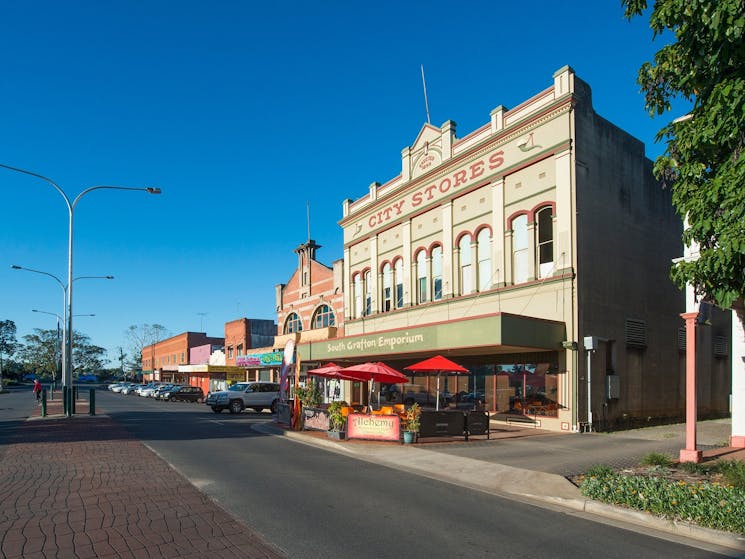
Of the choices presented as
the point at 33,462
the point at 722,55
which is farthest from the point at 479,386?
the point at 722,55

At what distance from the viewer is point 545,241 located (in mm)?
22156

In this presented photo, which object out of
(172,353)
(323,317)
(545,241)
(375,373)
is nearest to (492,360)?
(545,241)

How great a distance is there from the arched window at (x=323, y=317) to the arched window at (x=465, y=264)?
1467 centimetres

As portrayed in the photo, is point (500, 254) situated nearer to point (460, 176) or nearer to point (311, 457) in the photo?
point (460, 176)

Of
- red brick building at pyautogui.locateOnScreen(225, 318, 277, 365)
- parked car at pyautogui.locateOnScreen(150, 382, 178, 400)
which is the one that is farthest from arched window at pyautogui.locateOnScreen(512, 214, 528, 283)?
parked car at pyautogui.locateOnScreen(150, 382, 178, 400)

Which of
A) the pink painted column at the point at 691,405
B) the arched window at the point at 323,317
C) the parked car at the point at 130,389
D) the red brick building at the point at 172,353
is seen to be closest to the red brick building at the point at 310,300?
the arched window at the point at 323,317

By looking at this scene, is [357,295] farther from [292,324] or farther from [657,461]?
[657,461]

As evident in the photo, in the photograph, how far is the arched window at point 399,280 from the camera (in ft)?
100.0

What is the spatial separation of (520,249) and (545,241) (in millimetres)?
1201

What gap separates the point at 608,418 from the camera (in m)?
21.0

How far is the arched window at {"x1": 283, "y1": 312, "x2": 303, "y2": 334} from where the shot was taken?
4425 cm

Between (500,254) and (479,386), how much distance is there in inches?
225

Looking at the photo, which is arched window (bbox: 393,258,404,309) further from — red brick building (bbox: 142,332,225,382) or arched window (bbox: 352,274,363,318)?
red brick building (bbox: 142,332,225,382)

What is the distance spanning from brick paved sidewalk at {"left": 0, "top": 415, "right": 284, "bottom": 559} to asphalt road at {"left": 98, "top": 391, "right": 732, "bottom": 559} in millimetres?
482
